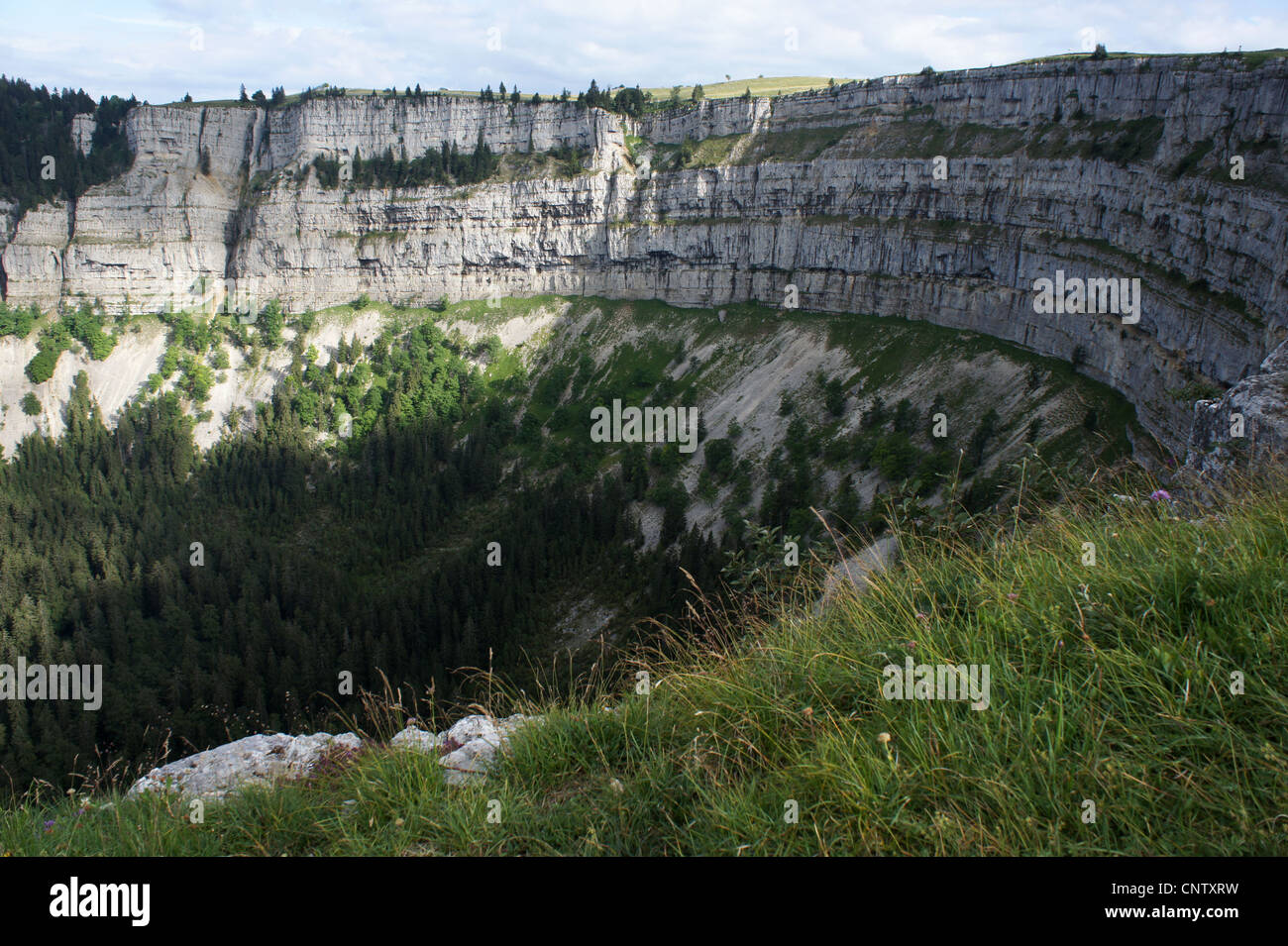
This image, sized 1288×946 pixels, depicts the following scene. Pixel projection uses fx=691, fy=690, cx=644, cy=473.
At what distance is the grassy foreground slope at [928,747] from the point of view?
413 cm

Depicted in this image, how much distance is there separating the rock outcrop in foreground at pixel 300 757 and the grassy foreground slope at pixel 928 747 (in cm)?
47

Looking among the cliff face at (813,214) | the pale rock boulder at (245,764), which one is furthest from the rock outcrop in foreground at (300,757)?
the cliff face at (813,214)

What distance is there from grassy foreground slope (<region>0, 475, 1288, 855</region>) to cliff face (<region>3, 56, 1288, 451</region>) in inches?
1335

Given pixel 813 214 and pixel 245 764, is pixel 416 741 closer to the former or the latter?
pixel 245 764

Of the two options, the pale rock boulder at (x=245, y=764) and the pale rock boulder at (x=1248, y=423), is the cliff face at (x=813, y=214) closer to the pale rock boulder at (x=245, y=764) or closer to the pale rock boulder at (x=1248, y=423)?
the pale rock boulder at (x=1248, y=423)

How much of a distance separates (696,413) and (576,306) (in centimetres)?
3513

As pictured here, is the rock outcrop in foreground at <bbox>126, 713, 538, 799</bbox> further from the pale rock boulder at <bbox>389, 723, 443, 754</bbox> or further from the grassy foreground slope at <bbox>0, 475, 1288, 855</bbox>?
the grassy foreground slope at <bbox>0, 475, 1288, 855</bbox>

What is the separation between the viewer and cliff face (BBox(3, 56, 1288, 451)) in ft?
136

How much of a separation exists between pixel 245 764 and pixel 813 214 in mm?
83583

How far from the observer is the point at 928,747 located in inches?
183

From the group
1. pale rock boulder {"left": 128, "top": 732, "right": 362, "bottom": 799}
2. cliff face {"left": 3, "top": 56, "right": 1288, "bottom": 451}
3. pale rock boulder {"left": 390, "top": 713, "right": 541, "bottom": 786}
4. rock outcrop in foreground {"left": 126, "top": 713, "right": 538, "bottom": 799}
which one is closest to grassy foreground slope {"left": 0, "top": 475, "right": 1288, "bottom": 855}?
pale rock boulder {"left": 390, "top": 713, "right": 541, "bottom": 786}

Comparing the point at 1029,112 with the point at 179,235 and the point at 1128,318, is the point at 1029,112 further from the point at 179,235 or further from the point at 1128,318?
the point at 179,235

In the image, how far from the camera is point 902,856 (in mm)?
3934

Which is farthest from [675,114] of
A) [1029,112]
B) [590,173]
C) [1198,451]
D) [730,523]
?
[1198,451]
